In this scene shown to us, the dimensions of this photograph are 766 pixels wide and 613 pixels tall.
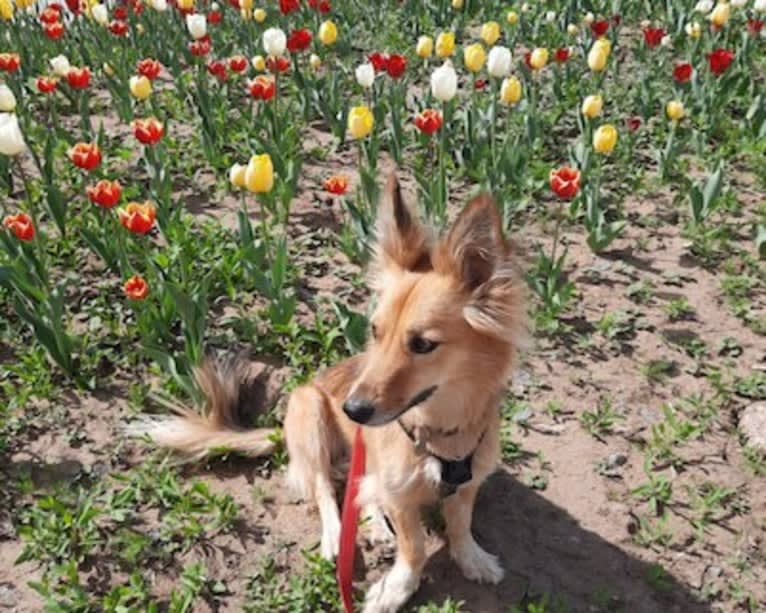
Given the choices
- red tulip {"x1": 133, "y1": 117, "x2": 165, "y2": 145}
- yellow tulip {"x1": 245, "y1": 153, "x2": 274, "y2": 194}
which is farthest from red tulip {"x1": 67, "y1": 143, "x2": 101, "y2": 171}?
yellow tulip {"x1": 245, "y1": 153, "x2": 274, "y2": 194}

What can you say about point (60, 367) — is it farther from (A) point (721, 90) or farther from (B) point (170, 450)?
(A) point (721, 90)

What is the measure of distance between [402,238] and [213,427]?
4.43 ft

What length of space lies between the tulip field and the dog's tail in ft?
0.38

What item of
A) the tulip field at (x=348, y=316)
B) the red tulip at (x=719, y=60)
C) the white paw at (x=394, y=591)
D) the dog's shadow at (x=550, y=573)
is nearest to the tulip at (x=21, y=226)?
the tulip field at (x=348, y=316)

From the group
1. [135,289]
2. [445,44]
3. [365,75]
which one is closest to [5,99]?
[135,289]

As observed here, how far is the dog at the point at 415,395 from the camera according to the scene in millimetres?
2293

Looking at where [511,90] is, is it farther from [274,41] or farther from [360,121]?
[274,41]

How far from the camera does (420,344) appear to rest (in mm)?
2326

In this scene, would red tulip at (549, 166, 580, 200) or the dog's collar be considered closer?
→ the dog's collar

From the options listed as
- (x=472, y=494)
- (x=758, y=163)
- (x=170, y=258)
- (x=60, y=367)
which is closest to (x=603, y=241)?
(x=758, y=163)

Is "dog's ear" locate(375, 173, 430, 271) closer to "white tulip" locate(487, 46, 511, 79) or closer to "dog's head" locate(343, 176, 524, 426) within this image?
"dog's head" locate(343, 176, 524, 426)

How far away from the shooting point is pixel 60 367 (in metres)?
3.61

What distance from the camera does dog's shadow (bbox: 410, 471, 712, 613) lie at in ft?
9.26

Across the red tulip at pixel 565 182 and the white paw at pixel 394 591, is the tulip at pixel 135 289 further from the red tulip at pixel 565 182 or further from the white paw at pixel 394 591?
the red tulip at pixel 565 182
